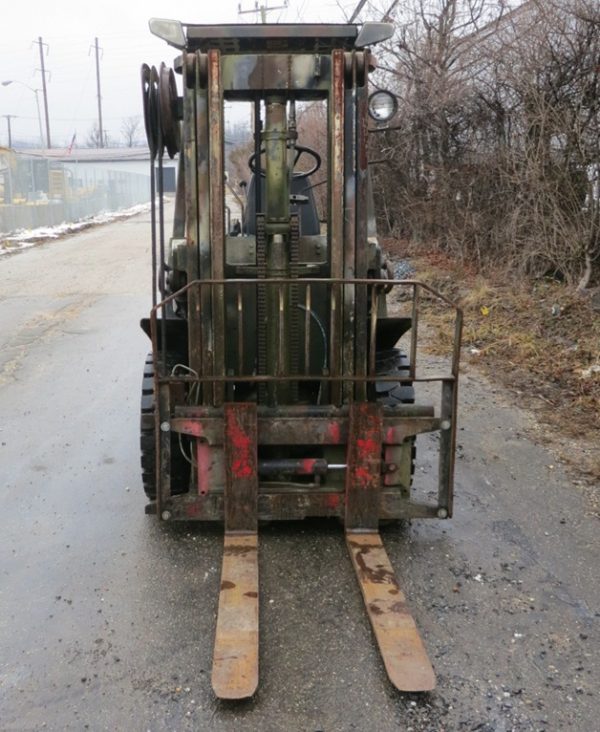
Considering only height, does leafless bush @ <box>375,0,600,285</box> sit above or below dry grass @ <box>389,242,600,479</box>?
above

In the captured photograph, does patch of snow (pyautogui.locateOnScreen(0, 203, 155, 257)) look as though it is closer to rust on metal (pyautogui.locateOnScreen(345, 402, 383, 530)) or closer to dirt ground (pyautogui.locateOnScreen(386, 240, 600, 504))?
dirt ground (pyautogui.locateOnScreen(386, 240, 600, 504))

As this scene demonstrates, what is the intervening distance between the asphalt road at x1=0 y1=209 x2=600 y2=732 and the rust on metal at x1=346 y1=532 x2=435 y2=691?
0.23ft

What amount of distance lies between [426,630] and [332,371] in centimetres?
148

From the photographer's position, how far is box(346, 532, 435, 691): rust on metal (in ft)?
9.23

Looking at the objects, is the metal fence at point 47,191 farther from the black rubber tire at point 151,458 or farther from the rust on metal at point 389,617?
the rust on metal at point 389,617

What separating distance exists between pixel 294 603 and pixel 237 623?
38 cm

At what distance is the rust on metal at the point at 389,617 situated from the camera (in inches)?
111

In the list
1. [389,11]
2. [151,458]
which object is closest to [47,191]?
[389,11]

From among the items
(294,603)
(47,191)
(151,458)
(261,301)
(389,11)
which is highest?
(389,11)

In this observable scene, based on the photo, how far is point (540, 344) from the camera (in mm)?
7746

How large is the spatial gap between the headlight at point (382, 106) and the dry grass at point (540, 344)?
2864mm

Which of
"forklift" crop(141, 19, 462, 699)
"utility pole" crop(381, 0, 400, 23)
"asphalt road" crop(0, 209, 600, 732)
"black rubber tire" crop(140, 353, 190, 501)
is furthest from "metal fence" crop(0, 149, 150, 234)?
"forklift" crop(141, 19, 462, 699)

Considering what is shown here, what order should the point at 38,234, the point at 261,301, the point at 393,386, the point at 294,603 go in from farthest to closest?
1. the point at 38,234
2. the point at 393,386
3. the point at 261,301
4. the point at 294,603

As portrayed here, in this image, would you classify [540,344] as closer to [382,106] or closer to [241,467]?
[382,106]
